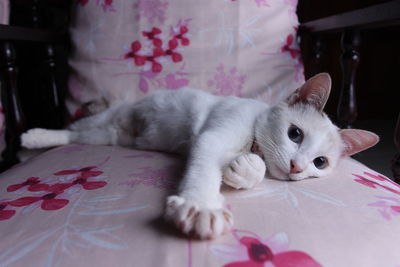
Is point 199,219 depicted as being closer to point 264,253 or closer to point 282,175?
point 264,253

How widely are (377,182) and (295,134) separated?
0.23 m

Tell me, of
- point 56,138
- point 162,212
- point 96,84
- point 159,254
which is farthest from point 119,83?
point 159,254

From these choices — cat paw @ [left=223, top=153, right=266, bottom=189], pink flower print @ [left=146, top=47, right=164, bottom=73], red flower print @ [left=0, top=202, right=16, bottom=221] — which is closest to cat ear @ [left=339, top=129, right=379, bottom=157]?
cat paw @ [left=223, top=153, right=266, bottom=189]

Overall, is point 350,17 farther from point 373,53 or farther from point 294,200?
point 373,53

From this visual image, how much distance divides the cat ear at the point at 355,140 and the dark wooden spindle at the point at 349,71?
12cm

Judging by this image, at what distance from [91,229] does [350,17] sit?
982 mm

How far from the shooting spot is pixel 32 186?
2.38ft

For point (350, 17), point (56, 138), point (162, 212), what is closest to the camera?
point (162, 212)

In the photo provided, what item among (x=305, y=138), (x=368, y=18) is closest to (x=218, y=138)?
(x=305, y=138)

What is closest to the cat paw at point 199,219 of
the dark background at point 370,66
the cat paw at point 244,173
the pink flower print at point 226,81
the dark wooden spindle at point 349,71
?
the cat paw at point 244,173

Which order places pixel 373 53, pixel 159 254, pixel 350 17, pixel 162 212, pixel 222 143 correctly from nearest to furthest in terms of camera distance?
1. pixel 159 254
2. pixel 162 212
3. pixel 222 143
4. pixel 350 17
5. pixel 373 53

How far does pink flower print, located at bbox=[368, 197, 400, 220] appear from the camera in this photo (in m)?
0.62

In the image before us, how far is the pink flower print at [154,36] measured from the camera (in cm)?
128

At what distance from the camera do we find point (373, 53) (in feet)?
7.33
